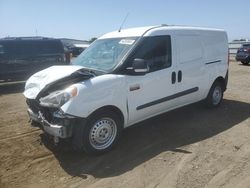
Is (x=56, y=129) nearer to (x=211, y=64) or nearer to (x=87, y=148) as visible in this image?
(x=87, y=148)

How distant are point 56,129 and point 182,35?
11.0ft

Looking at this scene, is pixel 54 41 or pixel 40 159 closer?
pixel 40 159

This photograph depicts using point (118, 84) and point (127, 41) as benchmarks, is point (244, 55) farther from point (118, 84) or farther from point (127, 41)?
point (118, 84)

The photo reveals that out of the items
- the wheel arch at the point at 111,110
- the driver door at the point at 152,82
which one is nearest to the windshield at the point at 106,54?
the driver door at the point at 152,82

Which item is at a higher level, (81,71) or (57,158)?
(81,71)

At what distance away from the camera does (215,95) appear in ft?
26.3

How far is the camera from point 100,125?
5227 millimetres

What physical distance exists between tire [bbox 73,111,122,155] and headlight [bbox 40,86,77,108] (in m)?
0.45

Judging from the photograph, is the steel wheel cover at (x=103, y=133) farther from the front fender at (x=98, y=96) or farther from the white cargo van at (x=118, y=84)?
the front fender at (x=98, y=96)

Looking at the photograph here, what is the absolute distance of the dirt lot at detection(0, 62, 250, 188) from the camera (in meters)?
4.44

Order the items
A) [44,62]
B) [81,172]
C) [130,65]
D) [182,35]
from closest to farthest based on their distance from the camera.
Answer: [81,172] < [130,65] < [182,35] < [44,62]

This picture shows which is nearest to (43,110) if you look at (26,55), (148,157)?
(148,157)

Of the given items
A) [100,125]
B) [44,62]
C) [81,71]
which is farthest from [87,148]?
[44,62]

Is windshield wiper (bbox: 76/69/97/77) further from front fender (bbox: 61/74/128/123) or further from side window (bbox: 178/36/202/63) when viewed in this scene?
side window (bbox: 178/36/202/63)
